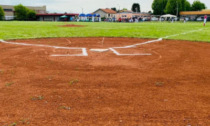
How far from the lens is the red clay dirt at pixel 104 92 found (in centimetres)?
326

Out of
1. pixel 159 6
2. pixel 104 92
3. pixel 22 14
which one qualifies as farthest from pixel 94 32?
pixel 159 6

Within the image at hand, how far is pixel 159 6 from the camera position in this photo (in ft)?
355

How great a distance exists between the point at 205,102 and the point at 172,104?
26.8 inches

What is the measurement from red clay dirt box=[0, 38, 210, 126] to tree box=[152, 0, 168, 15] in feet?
354

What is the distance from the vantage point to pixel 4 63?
668cm

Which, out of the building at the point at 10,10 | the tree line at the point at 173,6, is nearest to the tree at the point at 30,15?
the building at the point at 10,10

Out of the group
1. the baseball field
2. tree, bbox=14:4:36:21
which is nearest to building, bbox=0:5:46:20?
tree, bbox=14:4:36:21

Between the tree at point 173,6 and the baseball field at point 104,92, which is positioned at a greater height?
the tree at point 173,6

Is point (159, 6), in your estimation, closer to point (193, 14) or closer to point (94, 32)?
point (193, 14)

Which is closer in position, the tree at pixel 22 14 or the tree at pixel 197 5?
the tree at pixel 22 14

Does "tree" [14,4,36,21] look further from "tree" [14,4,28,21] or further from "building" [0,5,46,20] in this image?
"building" [0,5,46,20]

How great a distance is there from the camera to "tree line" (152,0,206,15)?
9062 cm

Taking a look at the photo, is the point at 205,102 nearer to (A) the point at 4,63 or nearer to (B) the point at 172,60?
(B) the point at 172,60

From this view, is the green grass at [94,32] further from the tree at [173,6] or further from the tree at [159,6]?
the tree at [159,6]
